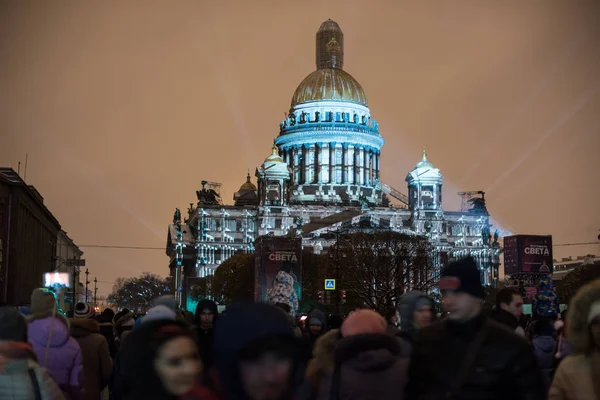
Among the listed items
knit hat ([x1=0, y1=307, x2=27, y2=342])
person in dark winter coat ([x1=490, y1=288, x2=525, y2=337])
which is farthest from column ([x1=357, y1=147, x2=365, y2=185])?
knit hat ([x1=0, y1=307, x2=27, y2=342])

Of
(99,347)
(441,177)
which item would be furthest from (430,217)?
(99,347)

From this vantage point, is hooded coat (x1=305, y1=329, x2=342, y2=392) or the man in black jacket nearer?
the man in black jacket

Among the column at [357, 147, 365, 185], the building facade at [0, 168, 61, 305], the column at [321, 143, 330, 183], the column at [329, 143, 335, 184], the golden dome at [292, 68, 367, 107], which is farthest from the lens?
the golden dome at [292, 68, 367, 107]

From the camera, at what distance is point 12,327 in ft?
32.3

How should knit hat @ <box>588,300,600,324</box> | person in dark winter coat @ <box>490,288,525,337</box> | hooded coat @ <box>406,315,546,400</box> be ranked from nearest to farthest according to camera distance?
1. hooded coat @ <box>406,315,546,400</box>
2. knit hat @ <box>588,300,600,324</box>
3. person in dark winter coat @ <box>490,288,525,337</box>

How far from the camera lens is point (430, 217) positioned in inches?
5773

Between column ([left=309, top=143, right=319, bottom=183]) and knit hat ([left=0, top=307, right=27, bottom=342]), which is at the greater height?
column ([left=309, top=143, right=319, bottom=183])

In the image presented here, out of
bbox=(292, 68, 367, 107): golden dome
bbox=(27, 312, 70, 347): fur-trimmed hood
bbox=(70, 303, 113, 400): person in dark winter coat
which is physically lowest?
bbox=(70, 303, 113, 400): person in dark winter coat

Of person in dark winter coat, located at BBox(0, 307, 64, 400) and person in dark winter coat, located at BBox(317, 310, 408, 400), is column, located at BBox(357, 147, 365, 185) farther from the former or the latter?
person in dark winter coat, located at BBox(317, 310, 408, 400)

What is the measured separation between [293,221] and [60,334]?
133043 millimetres

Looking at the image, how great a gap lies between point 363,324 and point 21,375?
2.85 meters

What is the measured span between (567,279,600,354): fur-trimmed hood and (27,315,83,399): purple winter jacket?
601 centimetres

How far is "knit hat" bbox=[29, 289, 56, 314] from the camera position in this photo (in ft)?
42.7

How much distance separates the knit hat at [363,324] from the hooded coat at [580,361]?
151 cm
